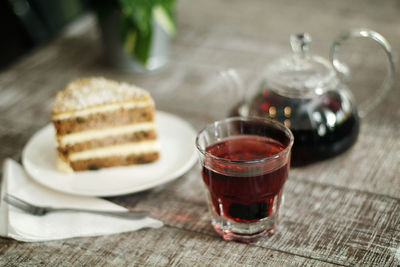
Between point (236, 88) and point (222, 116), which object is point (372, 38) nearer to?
point (236, 88)

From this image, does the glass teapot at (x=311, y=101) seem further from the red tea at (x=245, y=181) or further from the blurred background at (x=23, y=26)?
the blurred background at (x=23, y=26)

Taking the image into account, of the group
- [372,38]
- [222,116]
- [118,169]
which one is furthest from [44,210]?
[372,38]

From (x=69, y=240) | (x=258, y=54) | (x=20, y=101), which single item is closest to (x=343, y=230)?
(x=69, y=240)

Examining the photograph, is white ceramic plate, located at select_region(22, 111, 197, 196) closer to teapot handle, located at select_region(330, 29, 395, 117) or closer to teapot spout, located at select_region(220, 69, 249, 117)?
teapot spout, located at select_region(220, 69, 249, 117)

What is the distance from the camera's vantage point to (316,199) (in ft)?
3.03

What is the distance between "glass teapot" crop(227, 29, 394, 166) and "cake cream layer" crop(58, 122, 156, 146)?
240 mm

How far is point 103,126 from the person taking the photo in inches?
43.1

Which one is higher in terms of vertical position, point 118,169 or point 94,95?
point 94,95

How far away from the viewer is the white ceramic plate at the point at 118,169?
0.96 metres

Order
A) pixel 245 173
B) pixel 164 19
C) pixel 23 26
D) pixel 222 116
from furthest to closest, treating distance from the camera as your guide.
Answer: pixel 23 26 → pixel 164 19 → pixel 222 116 → pixel 245 173

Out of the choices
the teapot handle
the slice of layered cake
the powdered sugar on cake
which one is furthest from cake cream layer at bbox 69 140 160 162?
the teapot handle

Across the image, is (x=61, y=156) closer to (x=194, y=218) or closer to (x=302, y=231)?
(x=194, y=218)

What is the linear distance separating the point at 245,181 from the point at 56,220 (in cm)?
40

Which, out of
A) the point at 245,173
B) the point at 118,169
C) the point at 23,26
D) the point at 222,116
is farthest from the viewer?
the point at 23,26
